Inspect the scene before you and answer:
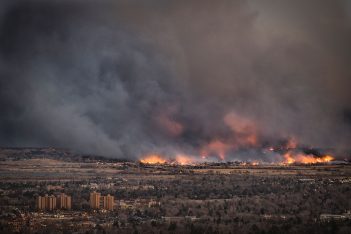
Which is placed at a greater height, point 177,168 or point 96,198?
point 177,168

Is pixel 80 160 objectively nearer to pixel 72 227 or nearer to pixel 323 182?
pixel 323 182

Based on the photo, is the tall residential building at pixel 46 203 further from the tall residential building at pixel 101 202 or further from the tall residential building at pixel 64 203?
the tall residential building at pixel 101 202

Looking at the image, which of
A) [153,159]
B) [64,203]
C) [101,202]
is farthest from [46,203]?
[153,159]

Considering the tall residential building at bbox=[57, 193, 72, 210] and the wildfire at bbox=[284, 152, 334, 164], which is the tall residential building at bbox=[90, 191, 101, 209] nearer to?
the tall residential building at bbox=[57, 193, 72, 210]

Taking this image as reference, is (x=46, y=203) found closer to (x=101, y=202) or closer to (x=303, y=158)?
(x=101, y=202)

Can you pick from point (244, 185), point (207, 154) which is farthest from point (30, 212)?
point (207, 154)

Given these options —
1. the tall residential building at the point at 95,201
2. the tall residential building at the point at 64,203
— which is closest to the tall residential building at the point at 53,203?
the tall residential building at the point at 64,203
